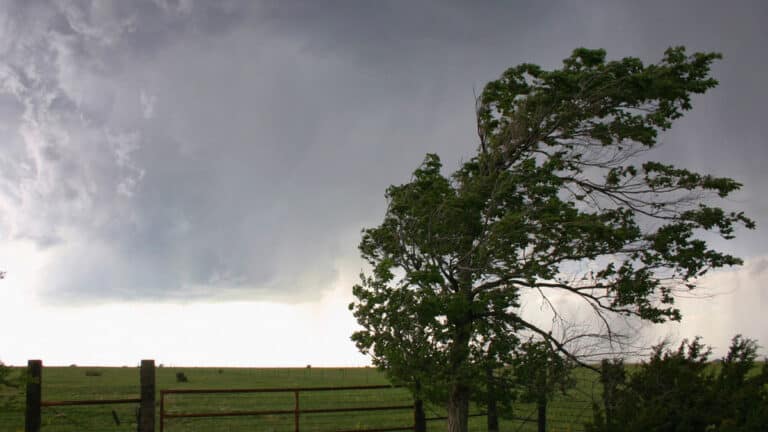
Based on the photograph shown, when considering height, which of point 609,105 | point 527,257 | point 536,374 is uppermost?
point 609,105

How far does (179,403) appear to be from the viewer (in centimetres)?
2888

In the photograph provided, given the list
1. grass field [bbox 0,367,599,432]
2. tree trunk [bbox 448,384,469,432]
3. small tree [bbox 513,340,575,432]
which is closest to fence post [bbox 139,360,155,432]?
grass field [bbox 0,367,599,432]

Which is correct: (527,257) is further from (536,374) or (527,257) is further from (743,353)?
(743,353)

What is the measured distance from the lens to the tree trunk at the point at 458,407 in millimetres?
16812

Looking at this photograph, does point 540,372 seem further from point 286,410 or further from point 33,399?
point 33,399

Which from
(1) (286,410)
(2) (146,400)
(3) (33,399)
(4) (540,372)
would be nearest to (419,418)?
(4) (540,372)

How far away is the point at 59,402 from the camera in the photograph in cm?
1437

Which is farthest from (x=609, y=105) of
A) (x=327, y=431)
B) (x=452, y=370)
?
(x=327, y=431)

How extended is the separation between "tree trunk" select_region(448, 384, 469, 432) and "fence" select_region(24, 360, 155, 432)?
295 inches

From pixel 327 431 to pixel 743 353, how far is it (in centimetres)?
1295

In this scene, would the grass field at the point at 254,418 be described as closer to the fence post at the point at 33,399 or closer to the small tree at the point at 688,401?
the fence post at the point at 33,399

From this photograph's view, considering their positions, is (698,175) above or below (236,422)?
above

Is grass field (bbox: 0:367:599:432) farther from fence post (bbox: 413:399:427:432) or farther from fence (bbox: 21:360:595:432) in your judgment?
fence post (bbox: 413:399:427:432)

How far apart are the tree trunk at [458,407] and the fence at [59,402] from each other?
24.6ft
